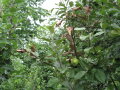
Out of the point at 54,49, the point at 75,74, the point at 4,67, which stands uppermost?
the point at 54,49

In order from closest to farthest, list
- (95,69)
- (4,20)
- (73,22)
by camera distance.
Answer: (95,69), (73,22), (4,20)

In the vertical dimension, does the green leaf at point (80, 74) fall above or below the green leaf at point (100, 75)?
above

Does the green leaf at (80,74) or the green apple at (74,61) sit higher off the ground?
the green apple at (74,61)

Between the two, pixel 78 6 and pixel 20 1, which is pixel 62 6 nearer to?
pixel 78 6

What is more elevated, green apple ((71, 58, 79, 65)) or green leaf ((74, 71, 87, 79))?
green apple ((71, 58, 79, 65))

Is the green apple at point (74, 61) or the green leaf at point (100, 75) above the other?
the green apple at point (74, 61)

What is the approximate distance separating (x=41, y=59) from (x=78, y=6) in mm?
429

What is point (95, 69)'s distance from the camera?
45.8 inches

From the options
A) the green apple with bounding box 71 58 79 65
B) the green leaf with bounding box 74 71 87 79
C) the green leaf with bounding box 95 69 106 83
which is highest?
the green apple with bounding box 71 58 79 65

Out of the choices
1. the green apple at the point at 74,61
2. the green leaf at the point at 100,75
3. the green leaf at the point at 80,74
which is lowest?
the green leaf at the point at 100,75

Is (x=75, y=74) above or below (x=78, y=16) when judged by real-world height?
below

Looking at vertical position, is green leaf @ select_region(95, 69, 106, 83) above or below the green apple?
below

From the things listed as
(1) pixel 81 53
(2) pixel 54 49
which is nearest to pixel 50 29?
(2) pixel 54 49

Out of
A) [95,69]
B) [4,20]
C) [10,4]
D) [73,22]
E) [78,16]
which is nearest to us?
[95,69]
